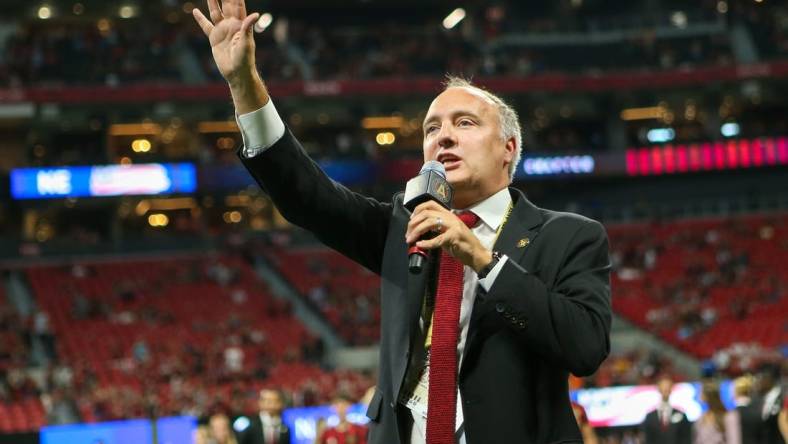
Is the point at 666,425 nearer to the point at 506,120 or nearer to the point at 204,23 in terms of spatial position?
the point at 506,120

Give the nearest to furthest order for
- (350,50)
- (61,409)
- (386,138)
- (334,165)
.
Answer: (61,409), (334,165), (350,50), (386,138)

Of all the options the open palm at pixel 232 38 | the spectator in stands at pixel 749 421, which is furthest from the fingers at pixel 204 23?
the spectator in stands at pixel 749 421

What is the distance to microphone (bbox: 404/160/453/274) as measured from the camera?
2721 mm

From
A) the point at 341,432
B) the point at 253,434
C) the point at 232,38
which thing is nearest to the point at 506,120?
the point at 232,38

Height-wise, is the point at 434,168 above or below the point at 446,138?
below

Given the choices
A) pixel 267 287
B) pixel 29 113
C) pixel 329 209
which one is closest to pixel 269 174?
pixel 329 209

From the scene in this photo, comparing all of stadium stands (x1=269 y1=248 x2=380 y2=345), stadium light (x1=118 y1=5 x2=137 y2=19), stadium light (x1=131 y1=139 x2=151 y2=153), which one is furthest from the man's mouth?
stadium light (x1=118 y1=5 x2=137 y2=19)

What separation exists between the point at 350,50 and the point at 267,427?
3401cm

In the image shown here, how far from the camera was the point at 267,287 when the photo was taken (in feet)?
119

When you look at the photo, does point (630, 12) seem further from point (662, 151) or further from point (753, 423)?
point (753, 423)

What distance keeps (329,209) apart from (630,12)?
158 ft

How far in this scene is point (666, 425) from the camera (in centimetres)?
1190

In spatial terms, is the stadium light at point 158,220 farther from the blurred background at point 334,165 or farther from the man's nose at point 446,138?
the man's nose at point 446,138

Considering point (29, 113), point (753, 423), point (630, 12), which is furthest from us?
point (630, 12)
